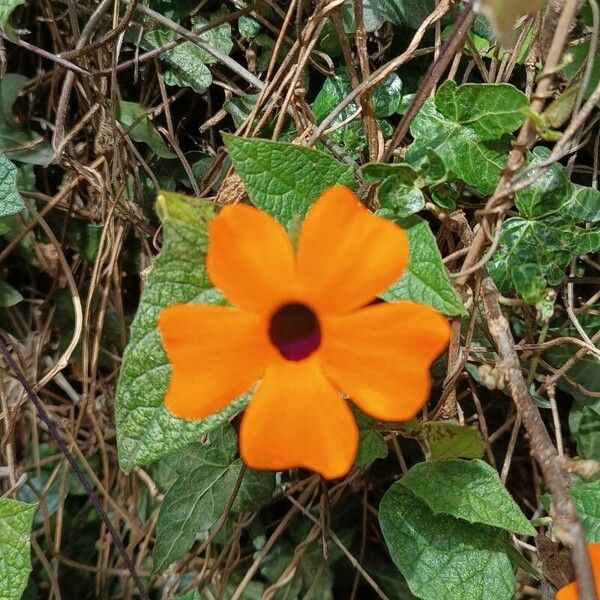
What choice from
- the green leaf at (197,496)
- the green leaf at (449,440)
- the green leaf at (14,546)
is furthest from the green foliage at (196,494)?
the green leaf at (449,440)

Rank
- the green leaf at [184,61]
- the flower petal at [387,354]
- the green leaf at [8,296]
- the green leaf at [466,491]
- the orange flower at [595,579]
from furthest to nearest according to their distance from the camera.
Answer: the green leaf at [8,296]
the green leaf at [184,61]
the green leaf at [466,491]
the orange flower at [595,579]
the flower petal at [387,354]

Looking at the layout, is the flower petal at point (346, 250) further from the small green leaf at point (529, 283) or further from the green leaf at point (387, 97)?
the green leaf at point (387, 97)

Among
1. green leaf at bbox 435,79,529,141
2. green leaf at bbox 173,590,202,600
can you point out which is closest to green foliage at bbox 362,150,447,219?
green leaf at bbox 435,79,529,141

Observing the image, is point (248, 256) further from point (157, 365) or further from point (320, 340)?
point (157, 365)

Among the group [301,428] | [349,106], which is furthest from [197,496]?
[349,106]

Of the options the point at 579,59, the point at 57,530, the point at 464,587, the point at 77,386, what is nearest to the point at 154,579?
the point at 57,530

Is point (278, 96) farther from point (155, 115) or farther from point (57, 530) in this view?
point (57, 530)
